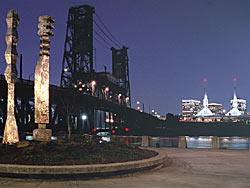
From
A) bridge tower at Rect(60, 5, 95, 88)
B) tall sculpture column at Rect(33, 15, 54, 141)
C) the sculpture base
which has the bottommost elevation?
the sculpture base

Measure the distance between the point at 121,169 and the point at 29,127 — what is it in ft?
120

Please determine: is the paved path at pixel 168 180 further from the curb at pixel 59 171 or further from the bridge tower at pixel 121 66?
the bridge tower at pixel 121 66

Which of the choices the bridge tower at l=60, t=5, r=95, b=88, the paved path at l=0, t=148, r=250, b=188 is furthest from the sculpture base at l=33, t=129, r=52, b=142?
the bridge tower at l=60, t=5, r=95, b=88

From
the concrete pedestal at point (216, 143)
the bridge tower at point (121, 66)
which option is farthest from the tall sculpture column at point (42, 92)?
the bridge tower at point (121, 66)

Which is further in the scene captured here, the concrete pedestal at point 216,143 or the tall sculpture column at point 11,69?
the concrete pedestal at point 216,143

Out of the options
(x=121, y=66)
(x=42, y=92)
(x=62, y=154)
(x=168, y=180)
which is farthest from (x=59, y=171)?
(x=121, y=66)

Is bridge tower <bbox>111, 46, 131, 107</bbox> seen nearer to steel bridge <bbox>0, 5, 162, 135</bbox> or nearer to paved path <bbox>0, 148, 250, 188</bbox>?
steel bridge <bbox>0, 5, 162, 135</bbox>

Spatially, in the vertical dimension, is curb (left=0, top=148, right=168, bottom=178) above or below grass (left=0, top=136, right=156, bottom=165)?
below

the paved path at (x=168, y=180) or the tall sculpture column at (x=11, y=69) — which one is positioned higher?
the tall sculpture column at (x=11, y=69)

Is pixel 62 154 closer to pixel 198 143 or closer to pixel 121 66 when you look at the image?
pixel 198 143

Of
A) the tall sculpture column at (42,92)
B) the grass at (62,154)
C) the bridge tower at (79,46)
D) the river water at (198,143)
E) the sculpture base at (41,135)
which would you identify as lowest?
the river water at (198,143)

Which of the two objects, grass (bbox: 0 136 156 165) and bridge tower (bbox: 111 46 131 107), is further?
bridge tower (bbox: 111 46 131 107)

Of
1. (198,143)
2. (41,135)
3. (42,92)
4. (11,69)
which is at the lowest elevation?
(198,143)

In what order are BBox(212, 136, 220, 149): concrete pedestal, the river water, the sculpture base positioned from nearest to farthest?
the sculpture base, BBox(212, 136, 220, 149): concrete pedestal, the river water
